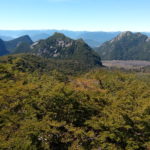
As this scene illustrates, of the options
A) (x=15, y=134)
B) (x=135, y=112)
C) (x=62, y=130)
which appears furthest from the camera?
(x=135, y=112)

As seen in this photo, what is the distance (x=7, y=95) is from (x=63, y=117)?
11998 mm

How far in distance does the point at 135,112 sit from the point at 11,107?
2352 cm

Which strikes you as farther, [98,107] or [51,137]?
[98,107]

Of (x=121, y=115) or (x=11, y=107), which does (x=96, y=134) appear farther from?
(x=11, y=107)

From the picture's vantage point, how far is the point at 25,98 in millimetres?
45781

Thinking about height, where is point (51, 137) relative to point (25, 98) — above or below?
below

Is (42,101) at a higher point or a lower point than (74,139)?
higher

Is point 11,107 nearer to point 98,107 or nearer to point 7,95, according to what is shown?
point 7,95

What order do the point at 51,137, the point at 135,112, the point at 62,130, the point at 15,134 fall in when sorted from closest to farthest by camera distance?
the point at 15,134 < the point at 51,137 < the point at 62,130 < the point at 135,112

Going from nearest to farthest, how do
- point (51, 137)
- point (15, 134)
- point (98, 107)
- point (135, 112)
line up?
point (15, 134) < point (51, 137) < point (135, 112) < point (98, 107)

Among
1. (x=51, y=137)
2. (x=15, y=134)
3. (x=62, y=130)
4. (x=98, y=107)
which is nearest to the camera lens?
(x=15, y=134)

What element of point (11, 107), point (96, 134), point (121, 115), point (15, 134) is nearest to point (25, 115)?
point (11, 107)

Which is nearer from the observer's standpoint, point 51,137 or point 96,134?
→ point 51,137

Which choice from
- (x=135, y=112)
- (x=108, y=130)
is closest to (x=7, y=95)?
(x=108, y=130)
